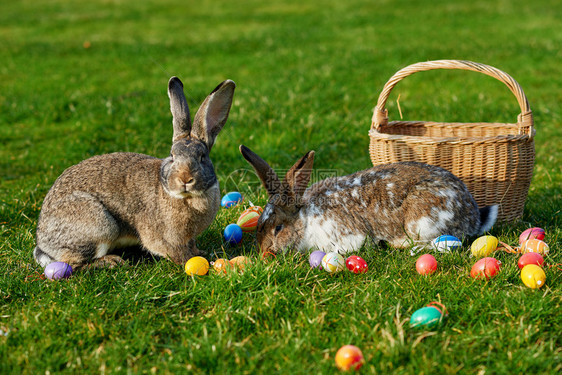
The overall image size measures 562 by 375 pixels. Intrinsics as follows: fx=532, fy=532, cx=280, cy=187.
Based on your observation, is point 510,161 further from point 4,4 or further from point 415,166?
point 4,4

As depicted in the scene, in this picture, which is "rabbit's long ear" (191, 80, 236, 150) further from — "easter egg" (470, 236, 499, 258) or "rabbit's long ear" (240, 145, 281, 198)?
"easter egg" (470, 236, 499, 258)

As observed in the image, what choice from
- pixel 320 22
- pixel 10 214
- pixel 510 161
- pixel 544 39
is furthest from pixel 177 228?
pixel 320 22

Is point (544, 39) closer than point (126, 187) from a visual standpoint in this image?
No

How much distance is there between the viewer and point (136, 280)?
3.65m

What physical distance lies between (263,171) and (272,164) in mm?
1872

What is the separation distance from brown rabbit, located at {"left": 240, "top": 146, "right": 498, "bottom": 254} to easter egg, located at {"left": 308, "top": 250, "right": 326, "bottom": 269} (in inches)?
13.6

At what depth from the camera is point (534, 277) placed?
334 cm

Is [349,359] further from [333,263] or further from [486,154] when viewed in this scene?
[486,154]

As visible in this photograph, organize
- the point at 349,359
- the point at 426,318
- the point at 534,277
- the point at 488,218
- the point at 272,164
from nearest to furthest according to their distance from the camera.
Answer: the point at 349,359
the point at 426,318
the point at 534,277
the point at 488,218
the point at 272,164

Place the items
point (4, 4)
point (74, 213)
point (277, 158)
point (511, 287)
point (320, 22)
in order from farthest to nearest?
point (4, 4), point (320, 22), point (277, 158), point (74, 213), point (511, 287)

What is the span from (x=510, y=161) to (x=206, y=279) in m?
2.74

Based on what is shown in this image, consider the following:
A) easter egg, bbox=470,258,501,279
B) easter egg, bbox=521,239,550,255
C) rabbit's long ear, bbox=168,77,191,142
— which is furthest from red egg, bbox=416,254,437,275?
rabbit's long ear, bbox=168,77,191,142

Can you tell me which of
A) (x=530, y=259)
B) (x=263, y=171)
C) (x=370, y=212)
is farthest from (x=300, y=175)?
(x=530, y=259)

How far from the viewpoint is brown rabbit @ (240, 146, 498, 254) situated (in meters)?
4.16
